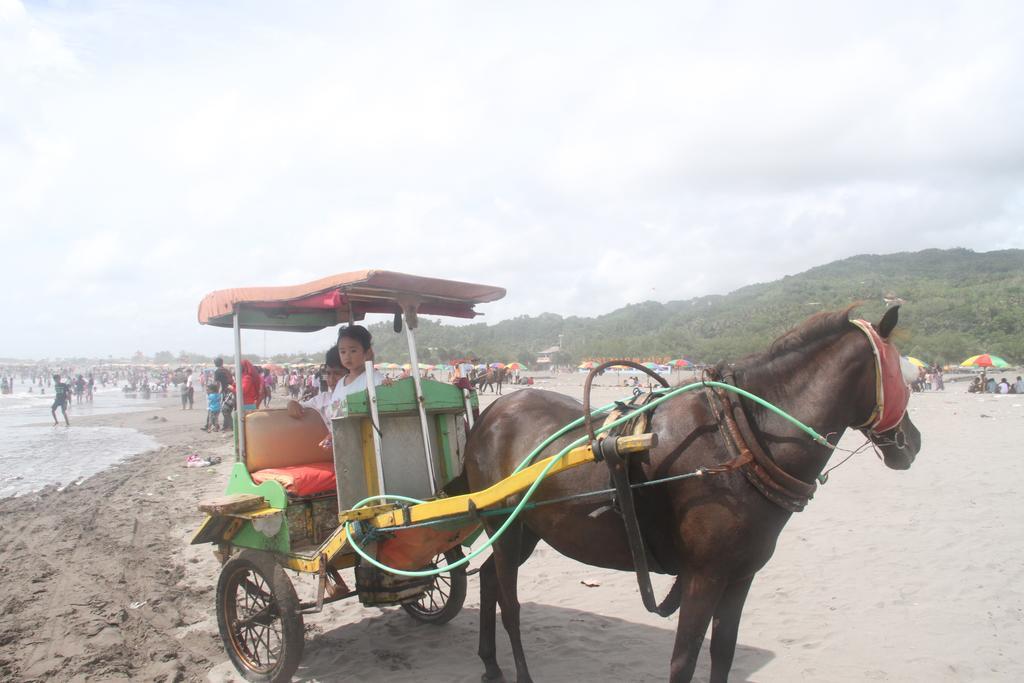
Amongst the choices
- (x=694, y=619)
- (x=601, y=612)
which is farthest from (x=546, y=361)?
(x=694, y=619)

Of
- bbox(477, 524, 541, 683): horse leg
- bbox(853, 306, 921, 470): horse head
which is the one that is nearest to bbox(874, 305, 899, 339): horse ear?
bbox(853, 306, 921, 470): horse head

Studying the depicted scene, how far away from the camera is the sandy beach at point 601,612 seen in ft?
14.1

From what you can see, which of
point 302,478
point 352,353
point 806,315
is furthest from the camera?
point 806,315

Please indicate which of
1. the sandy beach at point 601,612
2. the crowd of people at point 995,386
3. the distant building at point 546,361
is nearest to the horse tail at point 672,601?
the sandy beach at point 601,612

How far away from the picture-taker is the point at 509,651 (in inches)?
185

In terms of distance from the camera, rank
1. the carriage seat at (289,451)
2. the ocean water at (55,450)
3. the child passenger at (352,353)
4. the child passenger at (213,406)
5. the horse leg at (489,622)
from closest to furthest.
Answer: the horse leg at (489,622), the carriage seat at (289,451), the child passenger at (352,353), the ocean water at (55,450), the child passenger at (213,406)

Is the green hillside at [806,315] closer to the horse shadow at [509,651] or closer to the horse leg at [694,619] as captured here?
the horse leg at [694,619]

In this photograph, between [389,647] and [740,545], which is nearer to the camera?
[740,545]

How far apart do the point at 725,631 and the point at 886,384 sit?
1.45m

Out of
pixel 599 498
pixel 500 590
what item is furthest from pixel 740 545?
pixel 500 590

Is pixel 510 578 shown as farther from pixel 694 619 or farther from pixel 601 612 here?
pixel 601 612

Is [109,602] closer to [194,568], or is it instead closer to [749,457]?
[194,568]

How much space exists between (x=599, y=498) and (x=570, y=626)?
82.5 inches

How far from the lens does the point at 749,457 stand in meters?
2.86
